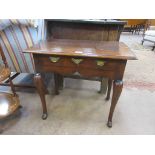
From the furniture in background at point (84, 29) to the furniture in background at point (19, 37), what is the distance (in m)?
0.14

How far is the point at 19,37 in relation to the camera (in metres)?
1.52

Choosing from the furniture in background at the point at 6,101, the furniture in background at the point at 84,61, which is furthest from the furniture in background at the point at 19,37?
the furniture in background at the point at 84,61

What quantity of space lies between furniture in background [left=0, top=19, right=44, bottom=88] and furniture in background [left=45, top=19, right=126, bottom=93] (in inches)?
5.4

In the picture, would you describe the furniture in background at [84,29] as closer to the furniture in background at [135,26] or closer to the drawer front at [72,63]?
the drawer front at [72,63]

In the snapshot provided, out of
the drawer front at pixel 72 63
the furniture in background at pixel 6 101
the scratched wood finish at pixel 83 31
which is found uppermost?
the scratched wood finish at pixel 83 31

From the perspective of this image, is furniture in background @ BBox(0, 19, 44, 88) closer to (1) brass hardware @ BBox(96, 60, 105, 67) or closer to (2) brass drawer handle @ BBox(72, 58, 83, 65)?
(2) brass drawer handle @ BBox(72, 58, 83, 65)

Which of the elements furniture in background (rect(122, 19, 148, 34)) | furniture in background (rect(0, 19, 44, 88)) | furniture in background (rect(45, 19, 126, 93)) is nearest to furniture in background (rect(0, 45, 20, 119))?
furniture in background (rect(0, 19, 44, 88))

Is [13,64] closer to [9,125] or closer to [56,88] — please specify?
[56,88]

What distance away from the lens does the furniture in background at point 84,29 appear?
1.52m

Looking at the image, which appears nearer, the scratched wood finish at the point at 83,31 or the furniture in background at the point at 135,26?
the scratched wood finish at the point at 83,31

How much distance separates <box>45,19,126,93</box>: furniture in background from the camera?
5.00 feet

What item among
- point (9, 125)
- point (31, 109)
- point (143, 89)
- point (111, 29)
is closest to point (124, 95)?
point (143, 89)

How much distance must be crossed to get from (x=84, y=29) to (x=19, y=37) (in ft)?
2.22

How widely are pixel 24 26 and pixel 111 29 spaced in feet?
2.87
